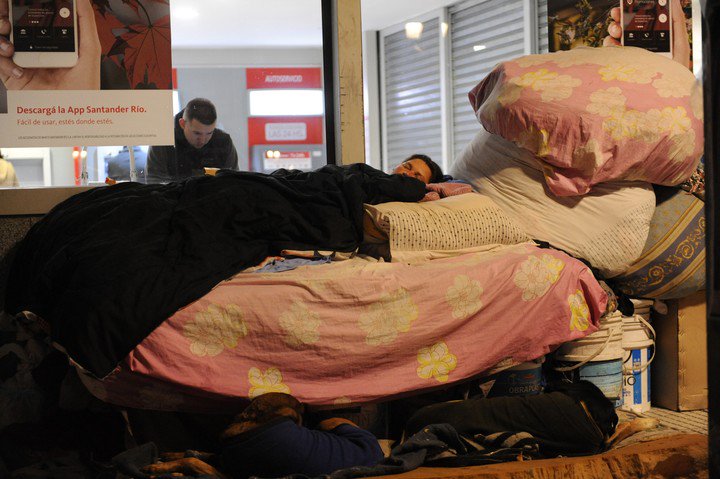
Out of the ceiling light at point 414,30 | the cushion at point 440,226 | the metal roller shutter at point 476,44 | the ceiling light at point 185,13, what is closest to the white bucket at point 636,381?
the cushion at point 440,226

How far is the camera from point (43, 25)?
2816 millimetres

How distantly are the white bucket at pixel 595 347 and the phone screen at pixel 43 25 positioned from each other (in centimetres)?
205

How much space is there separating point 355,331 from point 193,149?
1376mm

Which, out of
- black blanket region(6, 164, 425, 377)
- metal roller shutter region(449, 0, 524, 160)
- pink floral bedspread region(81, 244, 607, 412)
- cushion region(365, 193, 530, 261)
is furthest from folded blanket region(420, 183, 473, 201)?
metal roller shutter region(449, 0, 524, 160)

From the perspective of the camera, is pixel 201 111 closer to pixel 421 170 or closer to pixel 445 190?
pixel 421 170

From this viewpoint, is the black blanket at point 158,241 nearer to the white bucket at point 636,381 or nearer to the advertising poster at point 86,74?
the advertising poster at point 86,74

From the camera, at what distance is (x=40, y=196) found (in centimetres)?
262

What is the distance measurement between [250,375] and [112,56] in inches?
61.5

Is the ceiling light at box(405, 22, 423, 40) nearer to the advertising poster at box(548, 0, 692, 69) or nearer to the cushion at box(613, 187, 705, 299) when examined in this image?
the advertising poster at box(548, 0, 692, 69)

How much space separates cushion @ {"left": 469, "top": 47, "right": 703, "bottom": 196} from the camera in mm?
2336

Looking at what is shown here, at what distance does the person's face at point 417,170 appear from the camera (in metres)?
2.73

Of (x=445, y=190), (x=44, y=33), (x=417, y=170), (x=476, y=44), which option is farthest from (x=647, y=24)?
(x=44, y=33)

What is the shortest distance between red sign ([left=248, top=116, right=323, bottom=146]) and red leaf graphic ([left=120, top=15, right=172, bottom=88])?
41 cm

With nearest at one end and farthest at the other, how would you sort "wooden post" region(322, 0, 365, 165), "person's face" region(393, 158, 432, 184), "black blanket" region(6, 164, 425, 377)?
"black blanket" region(6, 164, 425, 377), "person's face" region(393, 158, 432, 184), "wooden post" region(322, 0, 365, 165)
